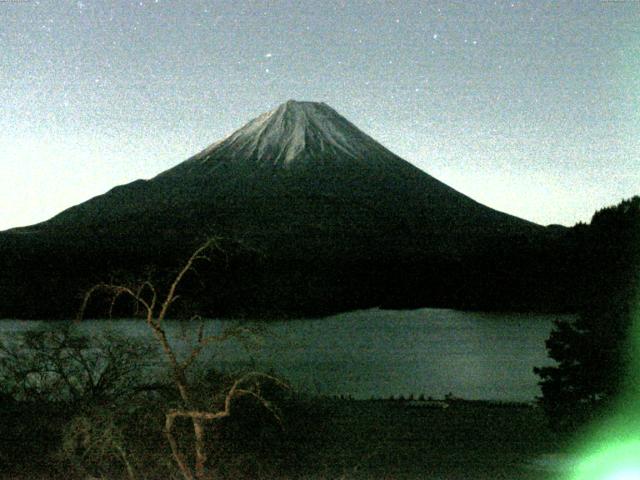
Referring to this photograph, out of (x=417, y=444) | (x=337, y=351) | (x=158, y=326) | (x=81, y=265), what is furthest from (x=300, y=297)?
(x=158, y=326)

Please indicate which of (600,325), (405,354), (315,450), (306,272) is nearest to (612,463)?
(600,325)

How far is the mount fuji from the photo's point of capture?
79.1 metres

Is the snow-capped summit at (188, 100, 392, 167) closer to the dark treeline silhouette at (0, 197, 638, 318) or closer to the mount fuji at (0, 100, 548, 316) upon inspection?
the mount fuji at (0, 100, 548, 316)

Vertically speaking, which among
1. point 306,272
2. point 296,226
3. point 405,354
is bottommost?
point 405,354

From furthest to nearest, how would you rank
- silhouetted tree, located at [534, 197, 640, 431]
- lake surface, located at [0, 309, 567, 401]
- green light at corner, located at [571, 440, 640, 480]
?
lake surface, located at [0, 309, 567, 401] → silhouetted tree, located at [534, 197, 640, 431] → green light at corner, located at [571, 440, 640, 480]

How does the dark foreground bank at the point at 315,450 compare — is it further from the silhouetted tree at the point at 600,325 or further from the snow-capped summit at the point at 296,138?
the snow-capped summit at the point at 296,138

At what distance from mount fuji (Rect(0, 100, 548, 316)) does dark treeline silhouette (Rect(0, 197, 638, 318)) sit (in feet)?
0.71

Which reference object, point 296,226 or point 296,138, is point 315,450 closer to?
point 296,226

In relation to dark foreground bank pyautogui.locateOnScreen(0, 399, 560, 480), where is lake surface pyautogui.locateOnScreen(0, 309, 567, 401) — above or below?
below

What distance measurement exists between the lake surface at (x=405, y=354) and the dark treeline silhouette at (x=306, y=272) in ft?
10.9

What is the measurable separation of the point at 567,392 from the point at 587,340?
0.68 m

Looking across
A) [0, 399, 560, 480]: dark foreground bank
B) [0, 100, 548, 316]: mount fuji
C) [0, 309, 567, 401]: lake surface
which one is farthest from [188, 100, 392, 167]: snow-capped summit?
[0, 399, 560, 480]: dark foreground bank

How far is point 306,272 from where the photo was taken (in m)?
90.8

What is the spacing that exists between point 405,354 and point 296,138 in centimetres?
7704
